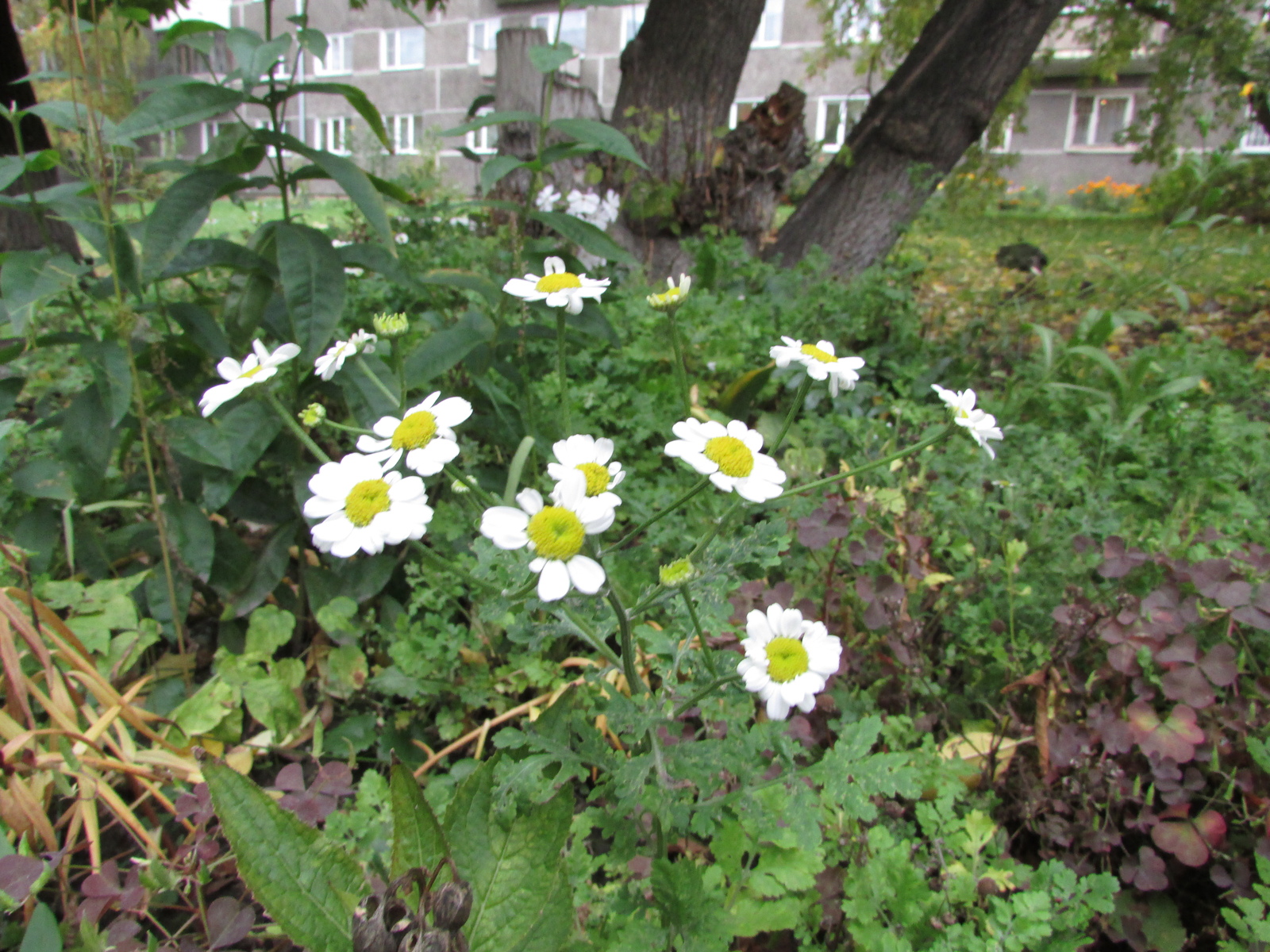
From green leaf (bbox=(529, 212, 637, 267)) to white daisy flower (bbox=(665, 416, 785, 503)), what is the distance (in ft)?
3.34

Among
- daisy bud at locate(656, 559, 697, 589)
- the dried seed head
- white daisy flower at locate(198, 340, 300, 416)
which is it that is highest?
white daisy flower at locate(198, 340, 300, 416)

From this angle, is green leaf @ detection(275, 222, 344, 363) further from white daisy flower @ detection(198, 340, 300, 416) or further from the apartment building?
the apartment building

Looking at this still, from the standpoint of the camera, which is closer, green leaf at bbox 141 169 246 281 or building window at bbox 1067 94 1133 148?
green leaf at bbox 141 169 246 281

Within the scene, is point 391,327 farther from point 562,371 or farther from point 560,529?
point 560,529

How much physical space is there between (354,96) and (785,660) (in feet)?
4.84

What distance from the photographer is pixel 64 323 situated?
2582 mm

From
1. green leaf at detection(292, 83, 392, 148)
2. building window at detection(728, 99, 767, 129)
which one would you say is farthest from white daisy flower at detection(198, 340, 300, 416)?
building window at detection(728, 99, 767, 129)

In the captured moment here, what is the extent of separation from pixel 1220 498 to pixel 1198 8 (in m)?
4.34

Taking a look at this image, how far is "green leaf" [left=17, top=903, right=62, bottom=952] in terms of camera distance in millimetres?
787

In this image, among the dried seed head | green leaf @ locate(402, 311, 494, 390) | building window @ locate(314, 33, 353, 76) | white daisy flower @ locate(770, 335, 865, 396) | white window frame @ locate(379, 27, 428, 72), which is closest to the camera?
the dried seed head

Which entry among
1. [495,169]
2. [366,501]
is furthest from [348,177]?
[366,501]

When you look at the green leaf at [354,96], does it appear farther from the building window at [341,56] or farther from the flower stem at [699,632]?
the building window at [341,56]

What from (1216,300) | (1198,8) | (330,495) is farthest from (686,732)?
(1198,8)

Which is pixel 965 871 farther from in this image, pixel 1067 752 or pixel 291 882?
pixel 291 882
